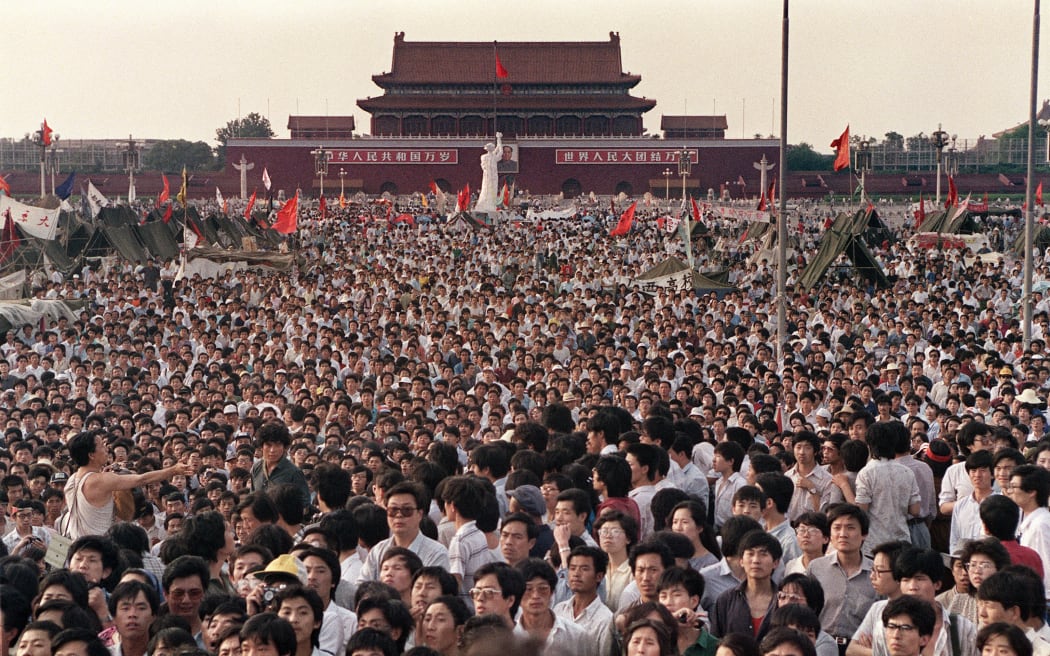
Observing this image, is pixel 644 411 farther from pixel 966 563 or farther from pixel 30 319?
pixel 30 319

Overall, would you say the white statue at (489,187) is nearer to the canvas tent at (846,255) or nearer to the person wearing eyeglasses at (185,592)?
the canvas tent at (846,255)

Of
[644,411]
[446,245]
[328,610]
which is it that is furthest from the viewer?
[446,245]

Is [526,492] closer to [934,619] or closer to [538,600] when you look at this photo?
[538,600]

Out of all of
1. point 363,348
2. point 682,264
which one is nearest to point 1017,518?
point 363,348

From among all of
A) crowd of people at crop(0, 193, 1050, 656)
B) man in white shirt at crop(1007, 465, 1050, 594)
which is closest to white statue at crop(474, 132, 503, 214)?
crowd of people at crop(0, 193, 1050, 656)

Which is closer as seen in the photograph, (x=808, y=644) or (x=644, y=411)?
(x=808, y=644)

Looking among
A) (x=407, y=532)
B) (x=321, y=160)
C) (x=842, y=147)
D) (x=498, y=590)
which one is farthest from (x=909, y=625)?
(x=321, y=160)

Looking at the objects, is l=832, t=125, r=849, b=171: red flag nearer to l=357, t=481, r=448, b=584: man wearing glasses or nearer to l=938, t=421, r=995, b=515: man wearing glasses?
l=938, t=421, r=995, b=515: man wearing glasses
